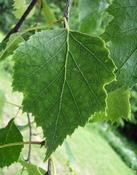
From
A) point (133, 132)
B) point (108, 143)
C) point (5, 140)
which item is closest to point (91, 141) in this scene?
point (108, 143)

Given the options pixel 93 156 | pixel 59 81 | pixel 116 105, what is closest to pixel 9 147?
pixel 116 105

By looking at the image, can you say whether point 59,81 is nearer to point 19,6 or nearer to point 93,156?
point 19,6

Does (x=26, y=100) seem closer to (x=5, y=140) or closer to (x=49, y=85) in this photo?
(x=49, y=85)

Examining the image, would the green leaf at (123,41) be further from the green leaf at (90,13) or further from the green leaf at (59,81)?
the green leaf at (90,13)

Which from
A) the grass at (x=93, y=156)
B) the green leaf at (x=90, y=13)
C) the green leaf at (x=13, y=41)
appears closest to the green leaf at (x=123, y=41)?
the green leaf at (x=13, y=41)

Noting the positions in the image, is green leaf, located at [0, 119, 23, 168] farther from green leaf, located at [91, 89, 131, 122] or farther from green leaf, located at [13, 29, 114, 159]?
green leaf, located at [13, 29, 114, 159]
